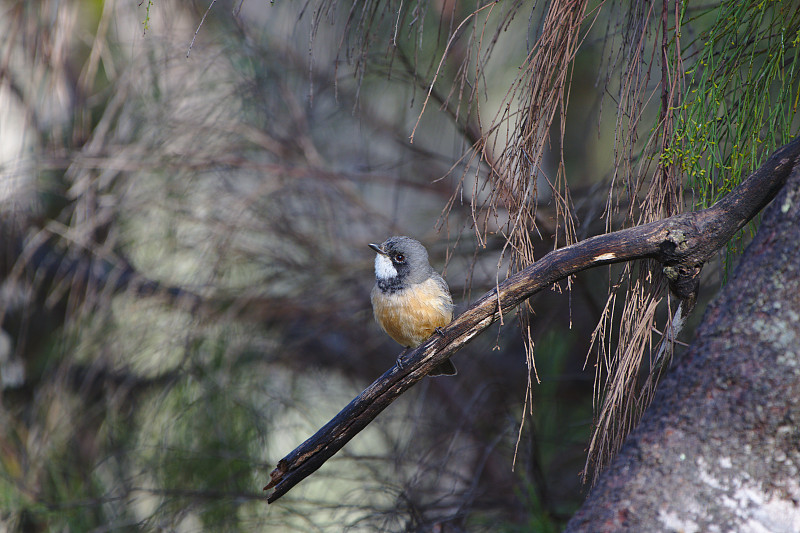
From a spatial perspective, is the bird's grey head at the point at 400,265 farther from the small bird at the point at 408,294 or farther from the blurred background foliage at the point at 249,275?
the blurred background foliage at the point at 249,275

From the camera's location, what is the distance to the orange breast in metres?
3.34

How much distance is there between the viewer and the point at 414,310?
333 cm

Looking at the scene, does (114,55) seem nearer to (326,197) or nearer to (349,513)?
(326,197)

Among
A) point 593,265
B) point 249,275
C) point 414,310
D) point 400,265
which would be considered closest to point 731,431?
point 593,265

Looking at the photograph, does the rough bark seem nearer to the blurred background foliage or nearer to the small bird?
the blurred background foliage

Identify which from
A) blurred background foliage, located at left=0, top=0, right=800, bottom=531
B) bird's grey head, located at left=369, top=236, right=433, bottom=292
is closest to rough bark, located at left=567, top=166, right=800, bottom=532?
blurred background foliage, located at left=0, top=0, right=800, bottom=531

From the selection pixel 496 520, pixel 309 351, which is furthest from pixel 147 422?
pixel 496 520

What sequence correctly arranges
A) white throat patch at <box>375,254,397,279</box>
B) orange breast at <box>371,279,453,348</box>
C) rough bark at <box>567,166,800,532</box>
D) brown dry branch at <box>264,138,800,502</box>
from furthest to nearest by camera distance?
white throat patch at <box>375,254,397,279</box> → orange breast at <box>371,279,453,348</box> → brown dry branch at <box>264,138,800,502</box> → rough bark at <box>567,166,800,532</box>

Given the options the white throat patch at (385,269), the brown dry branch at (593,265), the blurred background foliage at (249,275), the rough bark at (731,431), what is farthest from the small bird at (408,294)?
the rough bark at (731,431)

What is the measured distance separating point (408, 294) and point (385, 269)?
198 millimetres

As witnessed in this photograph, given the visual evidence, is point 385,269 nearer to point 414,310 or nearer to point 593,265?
point 414,310

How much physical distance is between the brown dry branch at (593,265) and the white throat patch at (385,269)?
124cm

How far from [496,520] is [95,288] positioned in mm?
2406

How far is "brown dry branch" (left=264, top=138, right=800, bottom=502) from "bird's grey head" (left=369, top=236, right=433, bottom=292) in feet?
3.95
